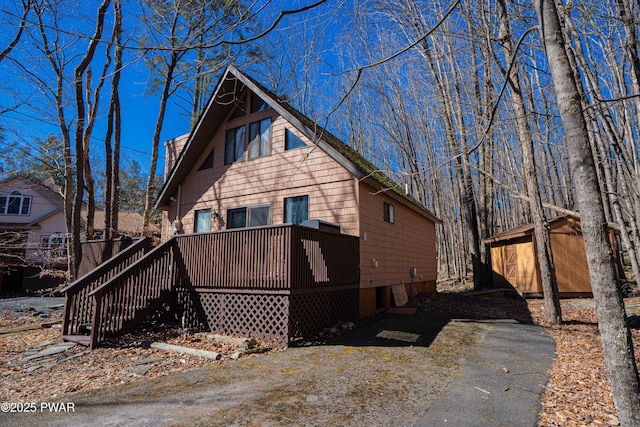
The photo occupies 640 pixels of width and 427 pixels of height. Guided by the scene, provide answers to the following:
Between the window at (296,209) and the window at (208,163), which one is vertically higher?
the window at (208,163)

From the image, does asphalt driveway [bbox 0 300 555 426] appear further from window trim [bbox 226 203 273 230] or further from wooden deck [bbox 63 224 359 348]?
window trim [bbox 226 203 273 230]

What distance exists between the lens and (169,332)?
7359mm

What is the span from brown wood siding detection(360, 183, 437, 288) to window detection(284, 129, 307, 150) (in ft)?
8.08

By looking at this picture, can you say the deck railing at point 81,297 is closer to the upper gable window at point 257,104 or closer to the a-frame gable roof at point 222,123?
the a-frame gable roof at point 222,123

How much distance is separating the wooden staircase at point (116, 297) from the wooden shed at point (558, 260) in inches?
550

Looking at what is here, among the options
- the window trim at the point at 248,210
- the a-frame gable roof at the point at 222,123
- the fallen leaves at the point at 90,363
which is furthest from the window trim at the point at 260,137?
the fallen leaves at the point at 90,363

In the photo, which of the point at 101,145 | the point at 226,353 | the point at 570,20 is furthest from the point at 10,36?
the point at 570,20

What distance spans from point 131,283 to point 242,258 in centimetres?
246

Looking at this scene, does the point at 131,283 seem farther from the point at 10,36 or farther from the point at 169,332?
the point at 10,36

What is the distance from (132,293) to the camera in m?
7.29

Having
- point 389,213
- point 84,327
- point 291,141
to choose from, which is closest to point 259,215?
point 291,141

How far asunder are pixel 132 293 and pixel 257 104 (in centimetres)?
701

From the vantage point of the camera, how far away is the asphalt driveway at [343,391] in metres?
3.57

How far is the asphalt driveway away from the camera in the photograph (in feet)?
11.7
